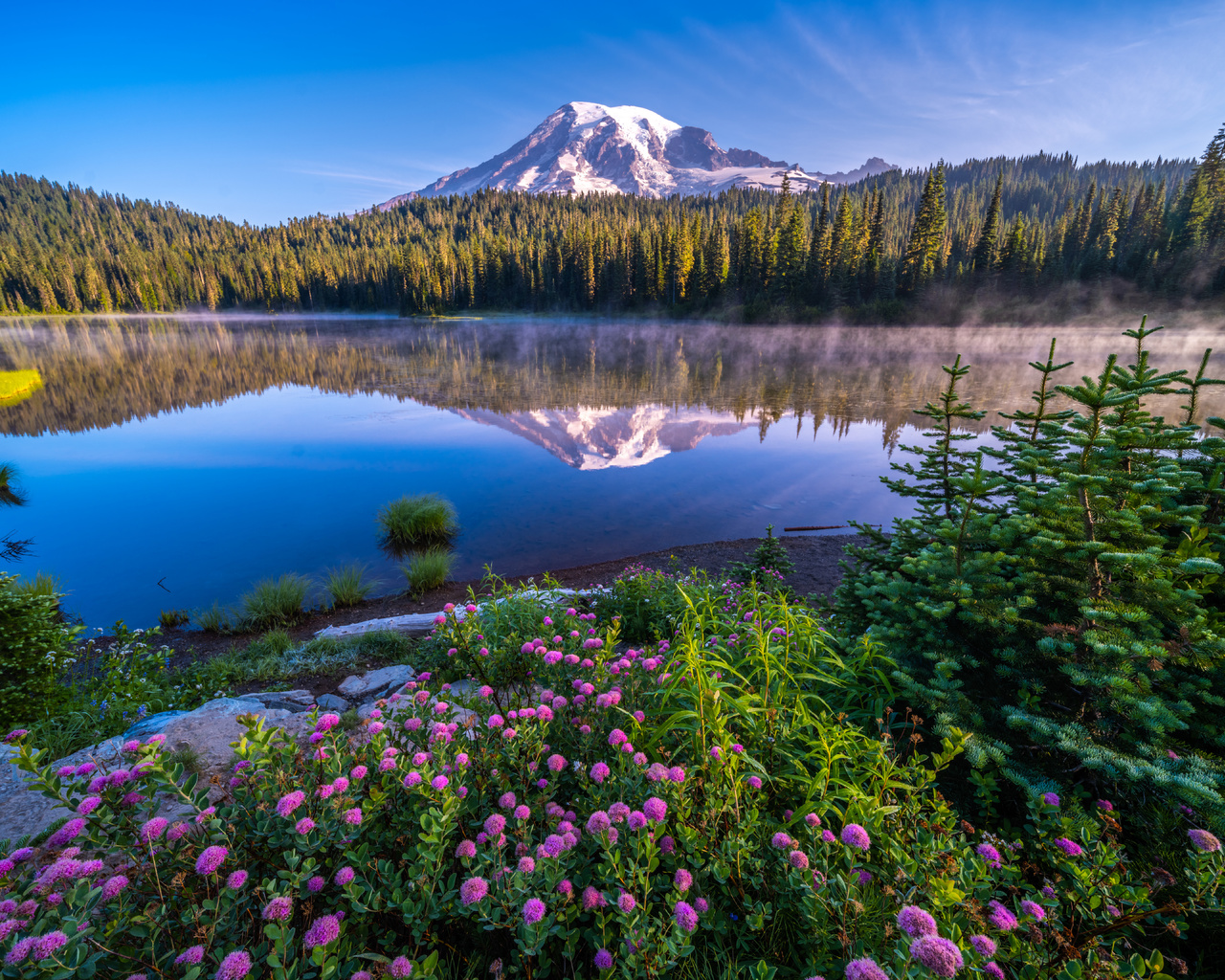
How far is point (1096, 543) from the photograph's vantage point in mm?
2816

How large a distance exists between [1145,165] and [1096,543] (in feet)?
834

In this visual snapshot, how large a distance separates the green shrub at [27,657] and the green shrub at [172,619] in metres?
4.21

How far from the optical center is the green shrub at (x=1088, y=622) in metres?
2.50

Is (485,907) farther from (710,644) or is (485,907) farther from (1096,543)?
(1096,543)

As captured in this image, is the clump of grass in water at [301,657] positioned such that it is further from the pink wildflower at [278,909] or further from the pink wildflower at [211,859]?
the pink wildflower at [278,909]

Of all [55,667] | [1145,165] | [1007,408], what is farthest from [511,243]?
[1145,165]

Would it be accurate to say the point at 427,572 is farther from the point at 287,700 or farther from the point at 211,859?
the point at 211,859

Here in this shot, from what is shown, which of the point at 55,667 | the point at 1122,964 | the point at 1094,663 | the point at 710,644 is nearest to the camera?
the point at 1122,964

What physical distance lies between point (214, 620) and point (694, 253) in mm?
81960

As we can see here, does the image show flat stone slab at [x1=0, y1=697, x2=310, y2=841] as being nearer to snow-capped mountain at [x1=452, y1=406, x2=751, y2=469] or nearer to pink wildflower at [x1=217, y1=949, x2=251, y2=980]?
pink wildflower at [x1=217, y1=949, x2=251, y2=980]

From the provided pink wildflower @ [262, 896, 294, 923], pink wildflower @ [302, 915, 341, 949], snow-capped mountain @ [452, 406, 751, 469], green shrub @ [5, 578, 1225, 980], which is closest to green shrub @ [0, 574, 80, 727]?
green shrub @ [5, 578, 1225, 980]

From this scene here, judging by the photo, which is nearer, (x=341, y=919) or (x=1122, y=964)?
(x=1122, y=964)

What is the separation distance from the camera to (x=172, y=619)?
874 cm

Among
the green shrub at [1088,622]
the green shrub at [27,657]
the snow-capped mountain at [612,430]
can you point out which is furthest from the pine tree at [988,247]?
the green shrub at [27,657]
